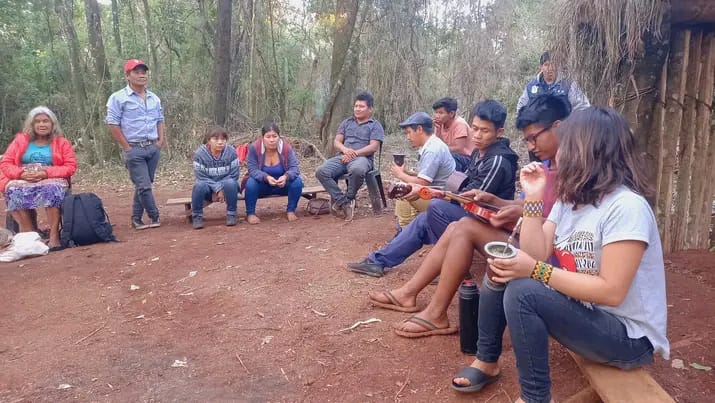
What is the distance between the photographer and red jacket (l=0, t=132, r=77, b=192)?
5395mm

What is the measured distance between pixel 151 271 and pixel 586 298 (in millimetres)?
3635

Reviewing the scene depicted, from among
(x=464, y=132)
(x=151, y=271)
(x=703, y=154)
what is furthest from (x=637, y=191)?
(x=151, y=271)

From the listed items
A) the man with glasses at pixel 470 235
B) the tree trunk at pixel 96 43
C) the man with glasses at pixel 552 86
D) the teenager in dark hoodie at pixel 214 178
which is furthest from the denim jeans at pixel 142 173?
the tree trunk at pixel 96 43

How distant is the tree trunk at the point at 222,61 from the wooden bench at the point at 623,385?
1005cm

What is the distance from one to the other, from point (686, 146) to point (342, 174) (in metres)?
3.44

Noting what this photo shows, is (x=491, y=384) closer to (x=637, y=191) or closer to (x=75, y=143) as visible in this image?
(x=637, y=191)

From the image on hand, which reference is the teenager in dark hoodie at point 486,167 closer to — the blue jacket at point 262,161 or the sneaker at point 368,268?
the sneaker at point 368,268

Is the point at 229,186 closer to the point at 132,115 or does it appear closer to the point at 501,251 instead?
the point at 132,115

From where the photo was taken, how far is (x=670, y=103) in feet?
13.0

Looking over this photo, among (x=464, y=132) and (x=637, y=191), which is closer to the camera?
(x=637, y=191)

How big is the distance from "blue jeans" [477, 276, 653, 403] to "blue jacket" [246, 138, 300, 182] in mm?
4308

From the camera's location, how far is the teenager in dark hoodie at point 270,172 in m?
6.14

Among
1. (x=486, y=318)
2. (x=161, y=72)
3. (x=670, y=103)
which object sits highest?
(x=161, y=72)

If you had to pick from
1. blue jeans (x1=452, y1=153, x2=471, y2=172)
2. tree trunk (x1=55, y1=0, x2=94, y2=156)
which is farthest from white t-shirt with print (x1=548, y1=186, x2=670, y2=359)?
tree trunk (x1=55, y1=0, x2=94, y2=156)
